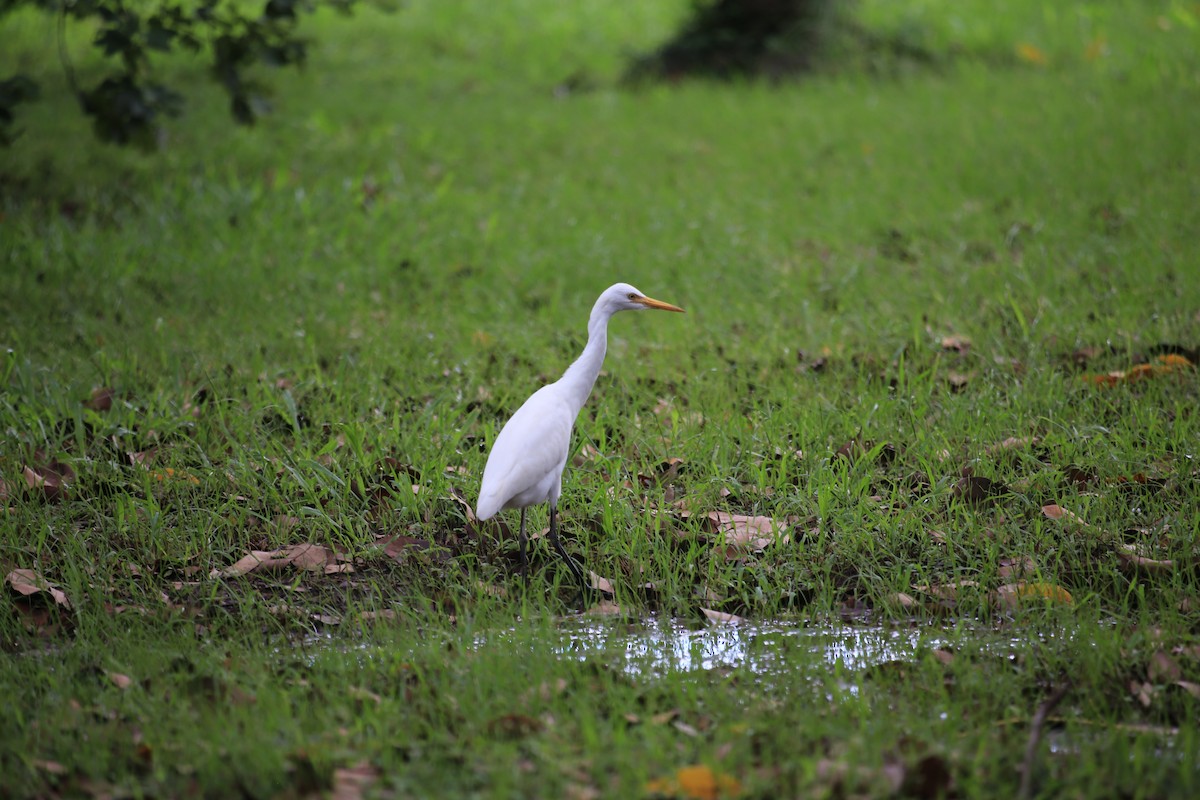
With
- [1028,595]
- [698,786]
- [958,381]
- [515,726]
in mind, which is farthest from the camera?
[958,381]

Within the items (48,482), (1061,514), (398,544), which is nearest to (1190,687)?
(1061,514)

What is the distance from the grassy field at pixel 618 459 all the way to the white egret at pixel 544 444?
0.26m

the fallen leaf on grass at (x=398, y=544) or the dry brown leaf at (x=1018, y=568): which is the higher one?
the dry brown leaf at (x=1018, y=568)

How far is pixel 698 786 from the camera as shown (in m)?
2.24

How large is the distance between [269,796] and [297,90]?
27.4 ft

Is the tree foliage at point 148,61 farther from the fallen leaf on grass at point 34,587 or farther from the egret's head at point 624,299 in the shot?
the fallen leaf on grass at point 34,587

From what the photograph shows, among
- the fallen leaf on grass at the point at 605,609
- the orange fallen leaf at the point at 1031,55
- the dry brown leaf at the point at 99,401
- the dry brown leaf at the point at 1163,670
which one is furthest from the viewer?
the orange fallen leaf at the point at 1031,55

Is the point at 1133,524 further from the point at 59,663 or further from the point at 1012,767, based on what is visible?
the point at 59,663

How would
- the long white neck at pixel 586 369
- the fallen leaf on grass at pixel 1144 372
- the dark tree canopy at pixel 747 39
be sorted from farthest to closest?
the dark tree canopy at pixel 747 39 < the fallen leaf on grass at pixel 1144 372 < the long white neck at pixel 586 369

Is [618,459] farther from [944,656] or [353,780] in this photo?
[353,780]

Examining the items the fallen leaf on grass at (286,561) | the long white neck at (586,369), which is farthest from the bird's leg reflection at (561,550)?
the fallen leaf on grass at (286,561)

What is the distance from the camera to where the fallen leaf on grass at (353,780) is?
7.48 feet

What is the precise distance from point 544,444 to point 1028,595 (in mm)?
1428

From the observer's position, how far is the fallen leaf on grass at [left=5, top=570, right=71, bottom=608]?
3.17 metres
